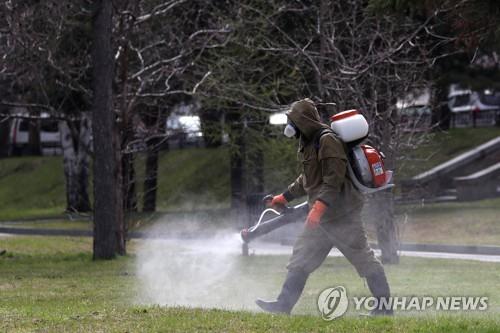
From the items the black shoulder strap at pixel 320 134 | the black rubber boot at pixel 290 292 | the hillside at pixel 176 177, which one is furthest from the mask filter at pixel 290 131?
the hillside at pixel 176 177

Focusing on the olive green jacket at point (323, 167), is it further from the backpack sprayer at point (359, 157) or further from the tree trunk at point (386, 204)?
the tree trunk at point (386, 204)

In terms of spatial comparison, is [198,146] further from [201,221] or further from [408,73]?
[408,73]

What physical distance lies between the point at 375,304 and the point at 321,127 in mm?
1468

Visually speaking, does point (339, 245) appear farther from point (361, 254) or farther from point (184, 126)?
point (184, 126)

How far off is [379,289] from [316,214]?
0.82m

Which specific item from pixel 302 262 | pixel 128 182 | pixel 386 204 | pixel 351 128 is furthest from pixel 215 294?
pixel 128 182

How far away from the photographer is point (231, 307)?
9547 millimetres

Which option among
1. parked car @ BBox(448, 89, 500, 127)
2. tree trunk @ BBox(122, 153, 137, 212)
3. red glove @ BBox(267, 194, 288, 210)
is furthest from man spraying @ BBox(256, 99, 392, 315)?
parked car @ BBox(448, 89, 500, 127)

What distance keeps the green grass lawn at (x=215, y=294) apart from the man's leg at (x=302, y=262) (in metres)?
0.21

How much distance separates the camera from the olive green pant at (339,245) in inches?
333

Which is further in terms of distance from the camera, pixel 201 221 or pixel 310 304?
pixel 201 221

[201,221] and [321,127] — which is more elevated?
[321,127]

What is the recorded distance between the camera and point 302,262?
28.1ft

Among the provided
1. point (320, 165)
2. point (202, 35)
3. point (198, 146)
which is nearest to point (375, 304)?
point (320, 165)
